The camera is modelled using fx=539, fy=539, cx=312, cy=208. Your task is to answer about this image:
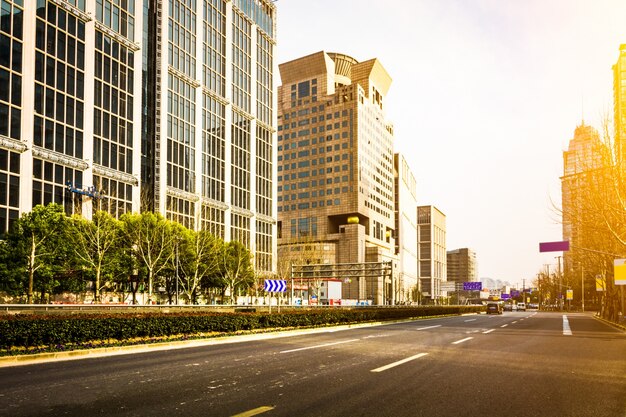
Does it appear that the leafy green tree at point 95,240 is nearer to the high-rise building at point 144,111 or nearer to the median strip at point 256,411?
the high-rise building at point 144,111

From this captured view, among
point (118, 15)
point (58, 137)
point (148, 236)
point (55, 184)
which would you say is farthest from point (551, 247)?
point (118, 15)

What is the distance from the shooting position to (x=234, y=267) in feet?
238

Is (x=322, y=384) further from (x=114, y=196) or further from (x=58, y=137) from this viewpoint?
(x=114, y=196)

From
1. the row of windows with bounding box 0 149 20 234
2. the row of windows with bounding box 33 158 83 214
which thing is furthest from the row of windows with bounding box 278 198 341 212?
the row of windows with bounding box 0 149 20 234

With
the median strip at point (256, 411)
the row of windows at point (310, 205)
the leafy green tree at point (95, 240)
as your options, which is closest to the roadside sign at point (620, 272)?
the median strip at point (256, 411)

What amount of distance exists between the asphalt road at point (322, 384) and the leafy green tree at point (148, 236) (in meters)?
40.9

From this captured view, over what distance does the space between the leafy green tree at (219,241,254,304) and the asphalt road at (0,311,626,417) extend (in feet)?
183

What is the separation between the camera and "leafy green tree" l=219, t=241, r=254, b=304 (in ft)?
233

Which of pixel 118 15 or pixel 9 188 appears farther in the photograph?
pixel 118 15

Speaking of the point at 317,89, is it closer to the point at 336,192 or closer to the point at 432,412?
the point at 336,192

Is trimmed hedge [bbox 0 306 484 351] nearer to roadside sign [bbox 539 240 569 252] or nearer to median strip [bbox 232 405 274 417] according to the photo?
median strip [bbox 232 405 274 417]

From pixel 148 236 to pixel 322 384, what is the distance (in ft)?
160

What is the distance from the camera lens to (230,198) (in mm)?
90125

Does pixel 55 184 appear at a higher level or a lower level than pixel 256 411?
higher
